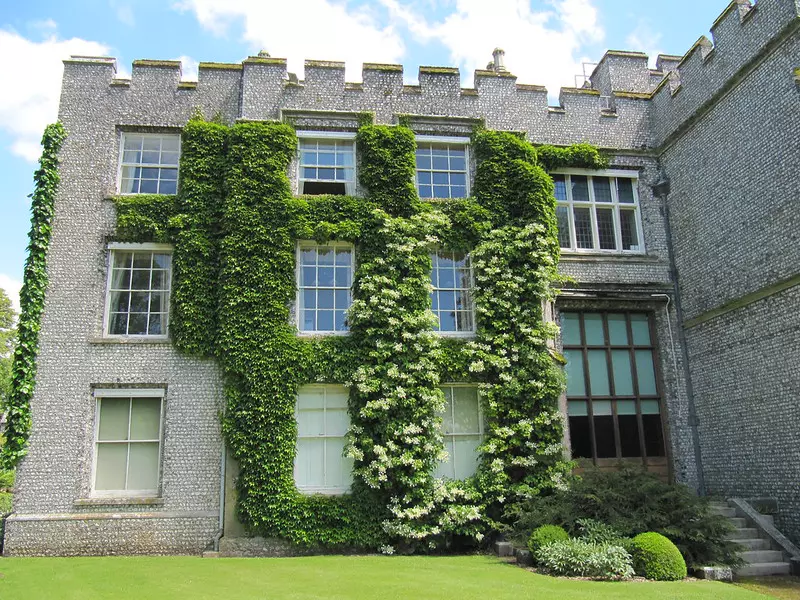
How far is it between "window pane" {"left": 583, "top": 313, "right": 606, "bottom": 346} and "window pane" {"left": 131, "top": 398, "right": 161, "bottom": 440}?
9734 mm

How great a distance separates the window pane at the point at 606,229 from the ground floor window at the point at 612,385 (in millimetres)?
1750

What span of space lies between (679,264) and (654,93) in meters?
4.52

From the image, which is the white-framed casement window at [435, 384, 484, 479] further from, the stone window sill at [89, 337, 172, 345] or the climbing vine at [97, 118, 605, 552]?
the stone window sill at [89, 337, 172, 345]

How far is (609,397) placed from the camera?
587 inches

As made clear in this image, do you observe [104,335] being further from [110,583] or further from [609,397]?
[609,397]

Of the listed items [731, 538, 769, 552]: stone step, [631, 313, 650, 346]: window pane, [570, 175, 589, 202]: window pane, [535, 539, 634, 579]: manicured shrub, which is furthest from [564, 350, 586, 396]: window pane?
[535, 539, 634, 579]: manicured shrub

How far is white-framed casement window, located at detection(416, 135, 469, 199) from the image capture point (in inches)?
606

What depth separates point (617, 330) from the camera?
50.5 feet

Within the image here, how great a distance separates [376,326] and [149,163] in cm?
659

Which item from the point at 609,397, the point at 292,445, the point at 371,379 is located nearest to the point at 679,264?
the point at 609,397

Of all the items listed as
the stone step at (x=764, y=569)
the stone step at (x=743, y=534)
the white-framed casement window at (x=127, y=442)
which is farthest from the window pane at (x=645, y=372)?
the white-framed casement window at (x=127, y=442)

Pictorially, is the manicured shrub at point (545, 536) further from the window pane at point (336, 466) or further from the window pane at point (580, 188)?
the window pane at point (580, 188)

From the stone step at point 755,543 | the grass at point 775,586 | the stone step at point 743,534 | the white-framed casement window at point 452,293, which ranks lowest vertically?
the grass at point 775,586

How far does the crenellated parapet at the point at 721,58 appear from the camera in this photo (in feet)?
41.1
